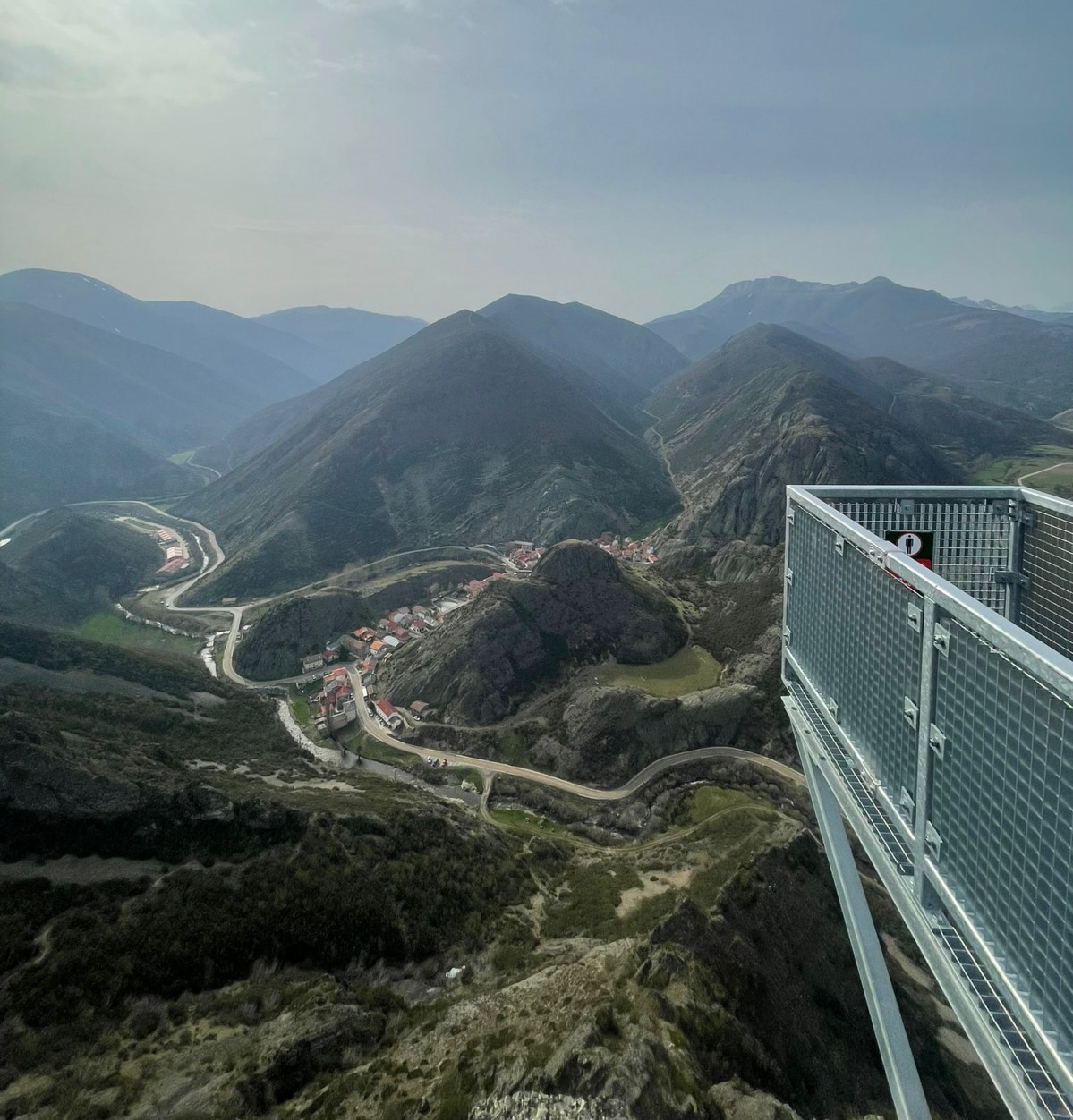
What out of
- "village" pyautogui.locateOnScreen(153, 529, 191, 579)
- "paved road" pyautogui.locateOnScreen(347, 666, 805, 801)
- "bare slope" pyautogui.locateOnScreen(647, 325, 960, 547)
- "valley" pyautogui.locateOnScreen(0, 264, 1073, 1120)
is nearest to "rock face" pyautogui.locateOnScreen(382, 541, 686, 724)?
"valley" pyautogui.locateOnScreen(0, 264, 1073, 1120)

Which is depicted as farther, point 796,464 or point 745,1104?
point 796,464

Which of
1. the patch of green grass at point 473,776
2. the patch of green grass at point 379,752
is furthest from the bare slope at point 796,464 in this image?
the patch of green grass at point 379,752

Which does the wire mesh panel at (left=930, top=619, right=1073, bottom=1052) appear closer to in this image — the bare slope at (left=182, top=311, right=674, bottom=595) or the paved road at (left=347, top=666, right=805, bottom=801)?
the paved road at (left=347, top=666, right=805, bottom=801)

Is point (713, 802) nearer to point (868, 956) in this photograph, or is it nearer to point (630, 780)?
point (630, 780)

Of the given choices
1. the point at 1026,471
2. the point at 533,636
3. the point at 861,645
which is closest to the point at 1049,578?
the point at 861,645

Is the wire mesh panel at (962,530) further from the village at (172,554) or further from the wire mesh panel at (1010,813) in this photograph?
the village at (172,554)

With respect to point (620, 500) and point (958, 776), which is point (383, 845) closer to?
point (958, 776)
